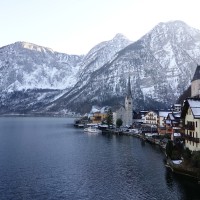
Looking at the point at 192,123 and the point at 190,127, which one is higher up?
the point at 192,123

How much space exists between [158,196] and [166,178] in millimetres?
11164

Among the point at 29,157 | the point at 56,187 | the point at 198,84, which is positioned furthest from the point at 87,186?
the point at 198,84

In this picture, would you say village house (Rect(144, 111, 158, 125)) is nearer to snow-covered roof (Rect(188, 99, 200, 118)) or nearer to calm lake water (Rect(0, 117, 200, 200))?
calm lake water (Rect(0, 117, 200, 200))

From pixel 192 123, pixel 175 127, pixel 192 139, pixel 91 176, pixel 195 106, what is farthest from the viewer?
pixel 175 127

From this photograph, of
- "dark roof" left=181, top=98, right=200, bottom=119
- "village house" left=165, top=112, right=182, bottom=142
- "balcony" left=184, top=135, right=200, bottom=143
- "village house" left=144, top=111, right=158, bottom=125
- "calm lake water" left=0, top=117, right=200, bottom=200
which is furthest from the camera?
"village house" left=144, top=111, right=158, bottom=125

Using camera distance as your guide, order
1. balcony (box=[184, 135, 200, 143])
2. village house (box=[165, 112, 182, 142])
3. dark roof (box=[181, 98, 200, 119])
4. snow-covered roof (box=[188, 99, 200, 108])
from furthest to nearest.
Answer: village house (box=[165, 112, 182, 142]) → snow-covered roof (box=[188, 99, 200, 108]) → dark roof (box=[181, 98, 200, 119]) → balcony (box=[184, 135, 200, 143])

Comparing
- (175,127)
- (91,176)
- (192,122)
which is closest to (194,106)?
(192,122)

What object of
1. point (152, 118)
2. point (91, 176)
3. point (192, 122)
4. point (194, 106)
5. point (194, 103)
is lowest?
point (91, 176)

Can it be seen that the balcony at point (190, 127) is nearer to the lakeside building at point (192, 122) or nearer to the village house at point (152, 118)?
the lakeside building at point (192, 122)

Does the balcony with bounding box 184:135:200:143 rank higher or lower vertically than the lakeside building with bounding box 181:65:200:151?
lower

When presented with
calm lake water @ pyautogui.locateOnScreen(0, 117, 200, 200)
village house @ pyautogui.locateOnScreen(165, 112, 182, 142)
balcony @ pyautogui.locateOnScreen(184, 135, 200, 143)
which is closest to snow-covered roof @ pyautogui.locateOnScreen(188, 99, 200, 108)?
balcony @ pyautogui.locateOnScreen(184, 135, 200, 143)

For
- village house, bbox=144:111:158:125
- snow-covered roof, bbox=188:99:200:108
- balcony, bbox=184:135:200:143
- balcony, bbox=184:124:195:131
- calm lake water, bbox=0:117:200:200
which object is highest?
snow-covered roof, bbox=188:99:200:108

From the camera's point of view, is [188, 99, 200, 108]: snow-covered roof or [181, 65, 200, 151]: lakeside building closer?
[181, 65, 200, 151]: lakeside building

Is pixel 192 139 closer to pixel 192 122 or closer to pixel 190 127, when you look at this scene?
pixel 190 127
